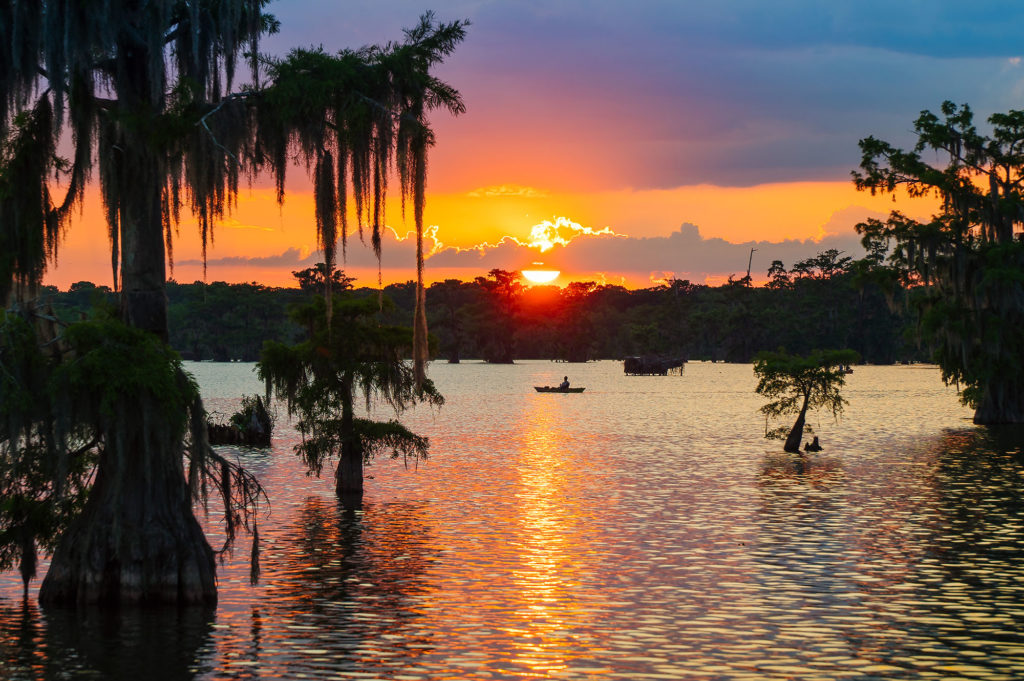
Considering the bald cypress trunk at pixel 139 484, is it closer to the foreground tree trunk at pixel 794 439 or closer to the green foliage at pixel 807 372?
the green foliage at pixel 807 372

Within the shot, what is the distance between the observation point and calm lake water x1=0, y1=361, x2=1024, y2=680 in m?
17.4

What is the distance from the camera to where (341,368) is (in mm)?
33281

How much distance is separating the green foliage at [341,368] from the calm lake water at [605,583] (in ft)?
8.38

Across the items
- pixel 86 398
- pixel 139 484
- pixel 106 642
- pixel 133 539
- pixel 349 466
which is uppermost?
pixel 86 398

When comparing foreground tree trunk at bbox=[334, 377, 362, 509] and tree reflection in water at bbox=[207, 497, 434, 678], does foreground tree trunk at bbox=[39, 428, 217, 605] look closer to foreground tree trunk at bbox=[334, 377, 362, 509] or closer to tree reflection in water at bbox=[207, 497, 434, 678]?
tree reflection in water at bbox=[207, 497, 434, 678]

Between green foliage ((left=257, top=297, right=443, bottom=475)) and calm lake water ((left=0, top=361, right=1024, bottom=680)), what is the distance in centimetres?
255

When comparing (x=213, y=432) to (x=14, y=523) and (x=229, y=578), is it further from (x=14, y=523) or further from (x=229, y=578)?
(x=14, y=523)

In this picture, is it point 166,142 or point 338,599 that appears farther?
point 338,599

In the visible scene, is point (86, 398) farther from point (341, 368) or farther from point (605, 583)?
point (341, 368)

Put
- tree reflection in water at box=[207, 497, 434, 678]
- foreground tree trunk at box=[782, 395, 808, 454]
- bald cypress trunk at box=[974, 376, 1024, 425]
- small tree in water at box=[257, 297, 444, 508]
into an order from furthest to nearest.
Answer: bald cypress trunk at box=[974, 376, 1024, 425] → foreground tree trunk at box=[782, 395, 808, 454] → small tree in water at box=[257, 297, 444, 508] → tree reflection in water at box=[207, 497, 434, 678]

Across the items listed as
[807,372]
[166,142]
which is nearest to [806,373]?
[807,372]

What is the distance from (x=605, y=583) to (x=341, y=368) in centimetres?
1222

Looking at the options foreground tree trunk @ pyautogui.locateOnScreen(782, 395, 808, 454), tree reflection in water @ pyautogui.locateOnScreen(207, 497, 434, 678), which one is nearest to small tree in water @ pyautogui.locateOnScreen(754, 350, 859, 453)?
foreground tree trunk @ pyautogui.locateOnScreen(782, 395, 808, 454)

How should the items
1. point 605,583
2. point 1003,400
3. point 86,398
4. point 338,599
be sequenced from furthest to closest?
point 1003,400, point 605,583, point 338,599, point 86,398
